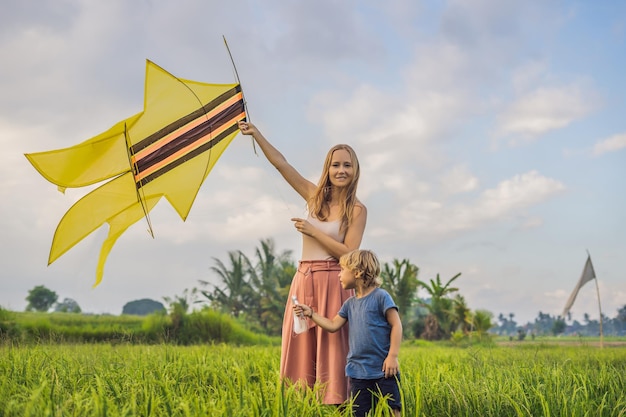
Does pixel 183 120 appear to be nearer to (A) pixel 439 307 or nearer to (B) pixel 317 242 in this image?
(B) pixel 317 242

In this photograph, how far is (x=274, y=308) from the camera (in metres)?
34.4

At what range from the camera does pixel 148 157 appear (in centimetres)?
461

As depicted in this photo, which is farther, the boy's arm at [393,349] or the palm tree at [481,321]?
the palm tree at [481,321]

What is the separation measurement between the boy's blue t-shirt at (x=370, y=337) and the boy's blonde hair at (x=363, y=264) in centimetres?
9

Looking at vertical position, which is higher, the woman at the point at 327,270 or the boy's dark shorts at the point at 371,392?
the woman at the point at 327,270

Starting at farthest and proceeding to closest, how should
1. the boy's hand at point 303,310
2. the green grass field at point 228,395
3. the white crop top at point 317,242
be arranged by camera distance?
the white crop top at point 317,242
the boy's hand at point 303,310
the green grass field at point 228,395

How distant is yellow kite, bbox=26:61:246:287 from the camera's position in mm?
4422

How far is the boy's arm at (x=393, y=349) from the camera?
346 centimetres

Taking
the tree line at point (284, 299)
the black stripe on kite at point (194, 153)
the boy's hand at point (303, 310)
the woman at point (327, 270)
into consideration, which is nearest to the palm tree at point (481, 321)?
the tree line at point (284, 299)

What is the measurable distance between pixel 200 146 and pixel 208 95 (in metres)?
0.41

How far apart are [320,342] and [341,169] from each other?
3.68ft

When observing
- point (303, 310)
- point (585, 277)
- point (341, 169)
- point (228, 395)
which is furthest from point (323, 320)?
point (585, 277)

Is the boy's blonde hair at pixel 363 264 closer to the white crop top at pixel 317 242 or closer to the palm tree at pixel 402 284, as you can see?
the white crop top at pixel 317 242

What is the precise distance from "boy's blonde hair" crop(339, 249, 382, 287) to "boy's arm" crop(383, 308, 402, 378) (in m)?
0.22
